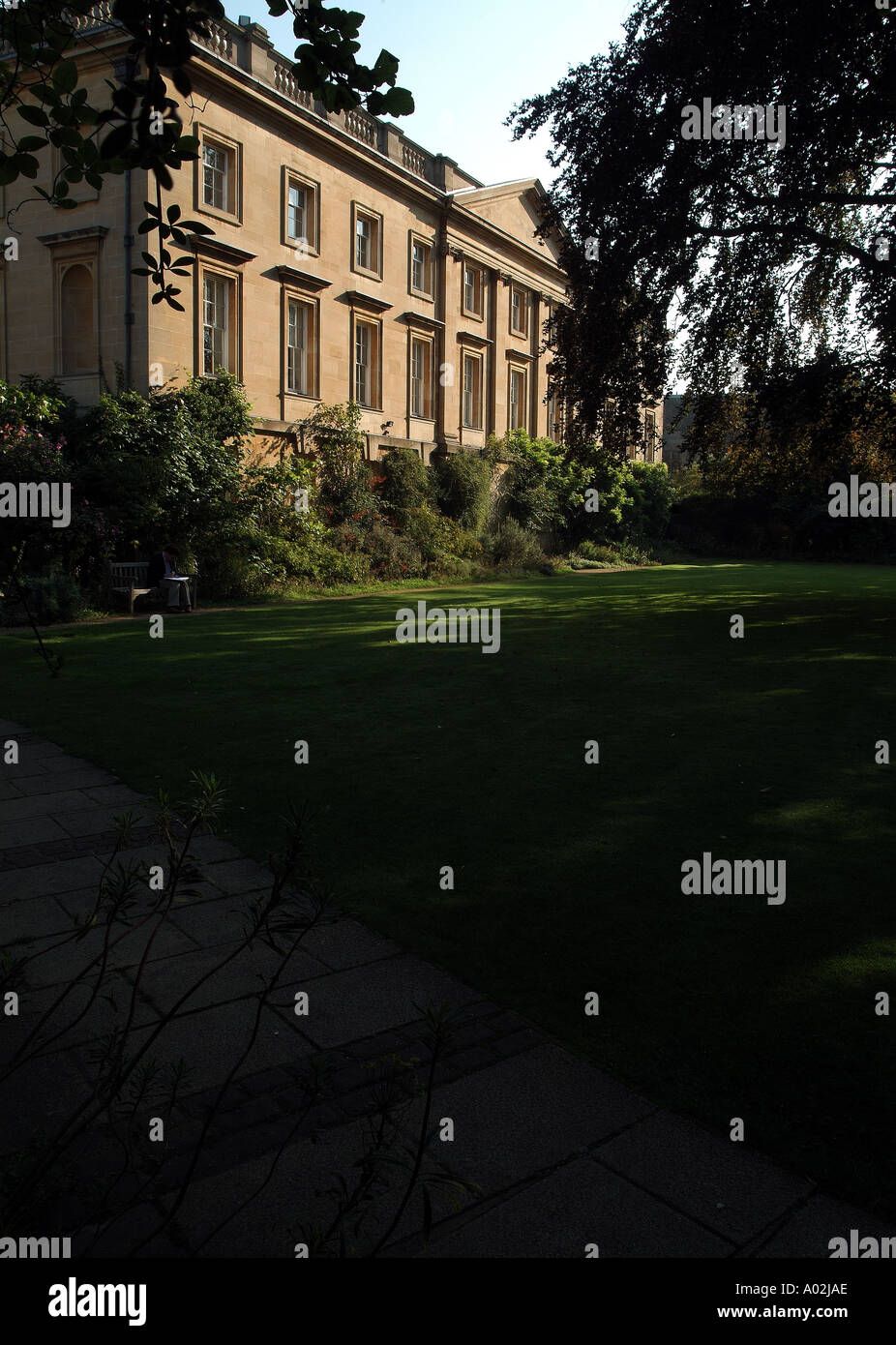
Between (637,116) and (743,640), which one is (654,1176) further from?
(637,116)

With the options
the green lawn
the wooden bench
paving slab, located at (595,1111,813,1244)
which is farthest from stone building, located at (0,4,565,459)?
paving slab, located at (595,1111,813,1244)

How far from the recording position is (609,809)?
630cm

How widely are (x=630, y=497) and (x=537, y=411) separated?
5899 mm

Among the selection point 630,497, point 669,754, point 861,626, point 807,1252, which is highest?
point 630,497

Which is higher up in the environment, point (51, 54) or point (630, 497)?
point (630, 497)

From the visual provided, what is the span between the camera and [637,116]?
1553cm

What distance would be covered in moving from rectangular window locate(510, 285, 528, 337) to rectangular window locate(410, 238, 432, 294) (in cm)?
676

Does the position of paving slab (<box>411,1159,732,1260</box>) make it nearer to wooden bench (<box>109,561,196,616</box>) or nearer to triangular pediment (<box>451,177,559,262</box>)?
wooden bench (<box>109,561,196,616</box>)

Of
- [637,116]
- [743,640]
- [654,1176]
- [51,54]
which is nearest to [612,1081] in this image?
[654,1176]

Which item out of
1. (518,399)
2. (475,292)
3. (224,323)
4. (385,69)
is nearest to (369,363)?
(224,323)

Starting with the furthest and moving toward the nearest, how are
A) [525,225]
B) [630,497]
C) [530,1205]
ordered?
[630,497]
[525,225]
[530,1205]

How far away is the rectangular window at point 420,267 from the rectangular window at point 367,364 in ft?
10.3

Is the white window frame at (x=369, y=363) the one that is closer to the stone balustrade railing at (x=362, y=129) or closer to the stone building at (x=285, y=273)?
the stone building at (x=285, y=273)

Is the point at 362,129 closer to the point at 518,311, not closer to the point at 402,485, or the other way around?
the point at 402,485
